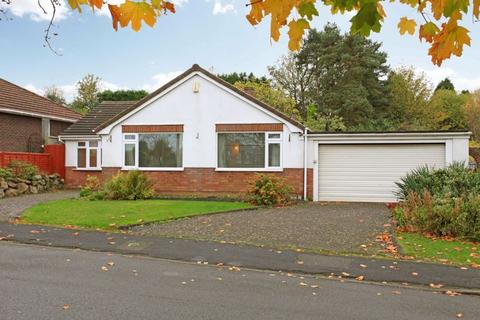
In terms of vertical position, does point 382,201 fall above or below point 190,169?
below

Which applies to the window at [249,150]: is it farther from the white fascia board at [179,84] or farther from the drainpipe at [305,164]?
the drainpipe at [305,164]

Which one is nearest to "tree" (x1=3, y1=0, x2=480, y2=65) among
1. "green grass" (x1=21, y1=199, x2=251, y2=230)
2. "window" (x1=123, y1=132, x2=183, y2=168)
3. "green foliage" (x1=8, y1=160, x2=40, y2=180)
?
"green grass" (x1=21, y1=199, x2=251, y2=230)

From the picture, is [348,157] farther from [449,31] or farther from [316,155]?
[449,31]

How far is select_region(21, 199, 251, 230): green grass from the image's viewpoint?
1234 cm

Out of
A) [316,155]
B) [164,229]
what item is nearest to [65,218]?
[164,229]

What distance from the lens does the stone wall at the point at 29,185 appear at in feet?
60.5

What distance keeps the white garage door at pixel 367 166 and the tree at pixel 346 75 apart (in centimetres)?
2238

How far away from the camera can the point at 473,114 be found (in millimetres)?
46375

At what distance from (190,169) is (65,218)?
679 cm

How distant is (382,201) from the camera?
58.0 feet

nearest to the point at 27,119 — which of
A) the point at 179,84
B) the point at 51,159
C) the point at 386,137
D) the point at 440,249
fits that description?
the point at 51,159

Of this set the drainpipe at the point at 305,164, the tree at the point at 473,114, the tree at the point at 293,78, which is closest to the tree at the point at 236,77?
the tree at the point at 293,78

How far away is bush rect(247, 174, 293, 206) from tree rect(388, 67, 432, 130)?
99.0 feet

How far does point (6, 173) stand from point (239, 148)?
9.50 m
